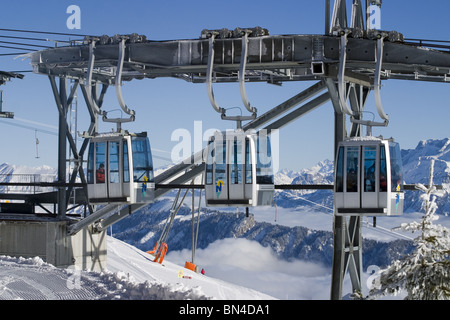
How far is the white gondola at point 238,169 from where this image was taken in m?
25.0

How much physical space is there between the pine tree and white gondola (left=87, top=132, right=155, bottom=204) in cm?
939

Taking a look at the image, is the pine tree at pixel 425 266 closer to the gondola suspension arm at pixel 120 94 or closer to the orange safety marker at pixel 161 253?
the gondola suspension arm at pixel 120 94

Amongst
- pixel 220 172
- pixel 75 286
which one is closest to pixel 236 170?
pixel 220 172

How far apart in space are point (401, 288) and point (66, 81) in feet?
76.7

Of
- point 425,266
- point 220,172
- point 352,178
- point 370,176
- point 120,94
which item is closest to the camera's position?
point 425,266

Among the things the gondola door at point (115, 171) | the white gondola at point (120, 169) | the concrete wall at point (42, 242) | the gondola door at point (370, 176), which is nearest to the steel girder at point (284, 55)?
the white gondola at point (120, 169)

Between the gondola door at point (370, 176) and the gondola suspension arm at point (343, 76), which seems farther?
the gondola suspension arm at point (343, 76)

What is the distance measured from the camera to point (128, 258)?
57000 mm

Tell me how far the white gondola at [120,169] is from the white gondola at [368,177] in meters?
6.56

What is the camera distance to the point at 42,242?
125 ft

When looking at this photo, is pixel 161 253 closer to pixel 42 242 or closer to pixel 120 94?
pixel 42 242

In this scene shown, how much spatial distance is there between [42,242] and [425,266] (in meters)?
22.4

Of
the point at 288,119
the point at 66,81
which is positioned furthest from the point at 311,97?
the point at 66,81

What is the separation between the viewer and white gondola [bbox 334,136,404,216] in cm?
2367
